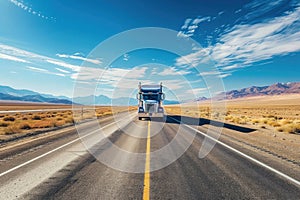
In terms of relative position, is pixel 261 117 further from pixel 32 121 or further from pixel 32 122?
pixel 32 121

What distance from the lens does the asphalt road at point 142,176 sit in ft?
15.5

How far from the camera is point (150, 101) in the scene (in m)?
24.9

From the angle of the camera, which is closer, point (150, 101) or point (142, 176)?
point (142, 176)

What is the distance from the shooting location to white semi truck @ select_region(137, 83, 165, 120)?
24484 millimetres

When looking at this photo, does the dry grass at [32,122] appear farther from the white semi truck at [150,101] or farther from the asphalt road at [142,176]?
the asphalt road at [142,176]

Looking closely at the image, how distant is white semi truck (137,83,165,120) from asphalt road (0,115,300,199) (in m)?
15.6

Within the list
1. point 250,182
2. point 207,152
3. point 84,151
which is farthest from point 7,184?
point 207,152

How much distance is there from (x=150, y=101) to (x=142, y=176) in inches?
753

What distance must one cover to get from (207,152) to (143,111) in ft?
52.9

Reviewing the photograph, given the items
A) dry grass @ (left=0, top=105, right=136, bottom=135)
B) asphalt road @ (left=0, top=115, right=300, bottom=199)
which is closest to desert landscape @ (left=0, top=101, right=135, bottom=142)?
dry grass @ (left=0, top=105, right=136, bottom=135)

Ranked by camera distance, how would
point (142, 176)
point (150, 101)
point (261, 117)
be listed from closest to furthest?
point (142, 176) < point (150, 101) < point (261, 117)

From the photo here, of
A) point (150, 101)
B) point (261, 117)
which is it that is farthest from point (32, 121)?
point (261, 117)

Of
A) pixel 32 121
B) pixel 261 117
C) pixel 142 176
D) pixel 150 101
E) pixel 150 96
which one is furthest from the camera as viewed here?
pixel 261 117

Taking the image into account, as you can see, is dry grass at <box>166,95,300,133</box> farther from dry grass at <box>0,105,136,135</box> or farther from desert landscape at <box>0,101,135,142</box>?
dry grass at <box>0,105,136,135</box>
